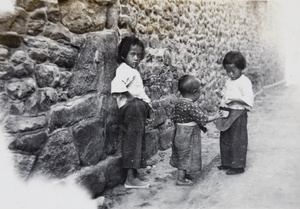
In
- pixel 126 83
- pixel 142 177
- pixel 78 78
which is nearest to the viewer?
pixel 78 78

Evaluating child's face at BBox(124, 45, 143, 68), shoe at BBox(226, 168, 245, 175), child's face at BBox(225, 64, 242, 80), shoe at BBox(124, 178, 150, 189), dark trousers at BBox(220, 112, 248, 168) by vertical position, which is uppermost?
child's face at BBox(124, 45, 143, 68)

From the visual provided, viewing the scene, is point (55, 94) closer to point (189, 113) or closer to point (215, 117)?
point (189, 113)

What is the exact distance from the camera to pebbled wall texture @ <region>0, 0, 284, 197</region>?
2.42 m

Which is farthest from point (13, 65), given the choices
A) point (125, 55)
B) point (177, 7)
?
point (177, 7)

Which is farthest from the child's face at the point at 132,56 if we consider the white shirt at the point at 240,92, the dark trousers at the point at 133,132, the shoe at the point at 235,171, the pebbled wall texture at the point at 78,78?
the shoe at the point at 235,171

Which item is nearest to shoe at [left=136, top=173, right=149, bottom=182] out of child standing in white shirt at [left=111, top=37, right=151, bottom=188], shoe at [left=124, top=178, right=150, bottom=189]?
shoe at [left=124, top=178, right=150, bottom=189]

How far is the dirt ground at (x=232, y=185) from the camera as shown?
3.17m

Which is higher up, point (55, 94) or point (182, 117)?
point (55, 94)

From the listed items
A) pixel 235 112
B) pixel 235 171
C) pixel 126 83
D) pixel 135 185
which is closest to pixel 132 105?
pixel 126 83

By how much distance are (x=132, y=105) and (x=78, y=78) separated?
2.16ft

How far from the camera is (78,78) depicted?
3.01 metres

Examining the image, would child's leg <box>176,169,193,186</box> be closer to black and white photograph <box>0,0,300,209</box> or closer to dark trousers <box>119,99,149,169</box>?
black and white photograph <box>0,0,300,209</box>

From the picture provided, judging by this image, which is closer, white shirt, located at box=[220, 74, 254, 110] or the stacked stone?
the stacked stone

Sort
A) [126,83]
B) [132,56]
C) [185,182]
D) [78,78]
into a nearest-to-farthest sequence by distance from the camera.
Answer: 1. [78,78]
2. [126,83]
3. [132,56]
4. [185,182]
